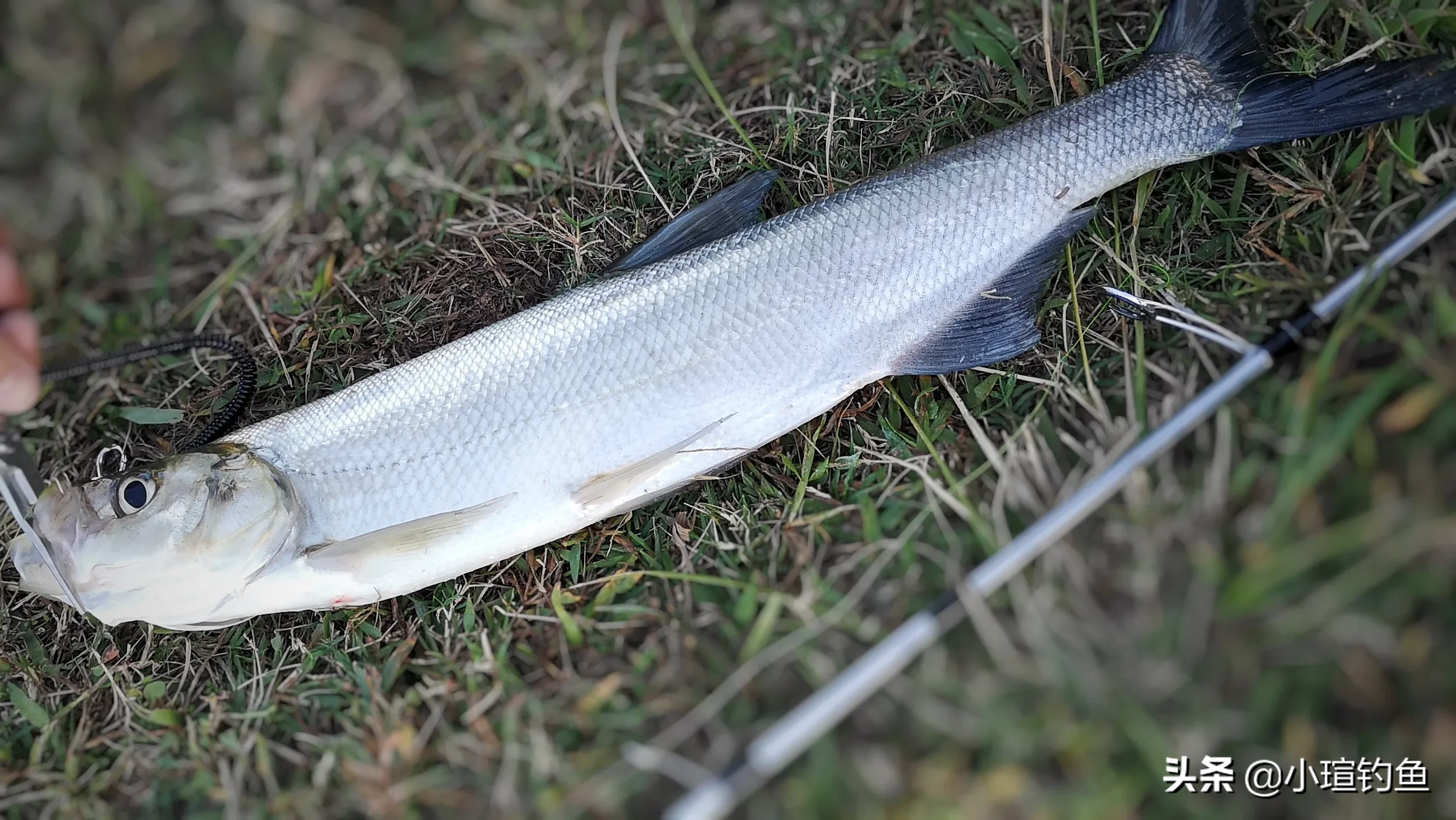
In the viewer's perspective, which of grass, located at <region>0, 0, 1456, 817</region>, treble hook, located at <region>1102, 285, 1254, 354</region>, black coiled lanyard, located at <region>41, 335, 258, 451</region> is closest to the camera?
grass, located at <region>0, 0, 1456, 817</region>

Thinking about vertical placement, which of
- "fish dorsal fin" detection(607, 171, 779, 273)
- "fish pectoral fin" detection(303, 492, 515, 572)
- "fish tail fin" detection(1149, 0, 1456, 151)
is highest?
"fish dorsal fin" detection(607, 171, 779, 273)

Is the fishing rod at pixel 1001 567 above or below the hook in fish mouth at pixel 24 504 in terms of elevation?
below

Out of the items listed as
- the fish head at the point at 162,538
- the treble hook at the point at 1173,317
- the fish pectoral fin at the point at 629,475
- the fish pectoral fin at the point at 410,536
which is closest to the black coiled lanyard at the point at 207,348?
the fish head at the point at 162,538

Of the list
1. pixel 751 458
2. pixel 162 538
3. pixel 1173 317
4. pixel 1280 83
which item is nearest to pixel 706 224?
pixel 751 458

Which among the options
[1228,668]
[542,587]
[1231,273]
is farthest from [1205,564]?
[542,587]

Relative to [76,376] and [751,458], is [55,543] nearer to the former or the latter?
[76,376]

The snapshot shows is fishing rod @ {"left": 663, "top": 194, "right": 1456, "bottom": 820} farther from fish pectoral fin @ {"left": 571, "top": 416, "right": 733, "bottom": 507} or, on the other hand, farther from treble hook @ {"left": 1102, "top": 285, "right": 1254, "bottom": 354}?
fish pectoral fin @ {"left": 571, "top": 416, "right": 733, "bottom": 507}

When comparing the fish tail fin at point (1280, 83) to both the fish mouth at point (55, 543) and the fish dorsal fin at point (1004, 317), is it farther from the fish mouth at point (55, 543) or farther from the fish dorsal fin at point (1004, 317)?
the fish mouth at point (55, 543)

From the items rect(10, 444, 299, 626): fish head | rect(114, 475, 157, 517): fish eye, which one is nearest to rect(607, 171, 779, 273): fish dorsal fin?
rect(10, 444, 299, 626): fish head
